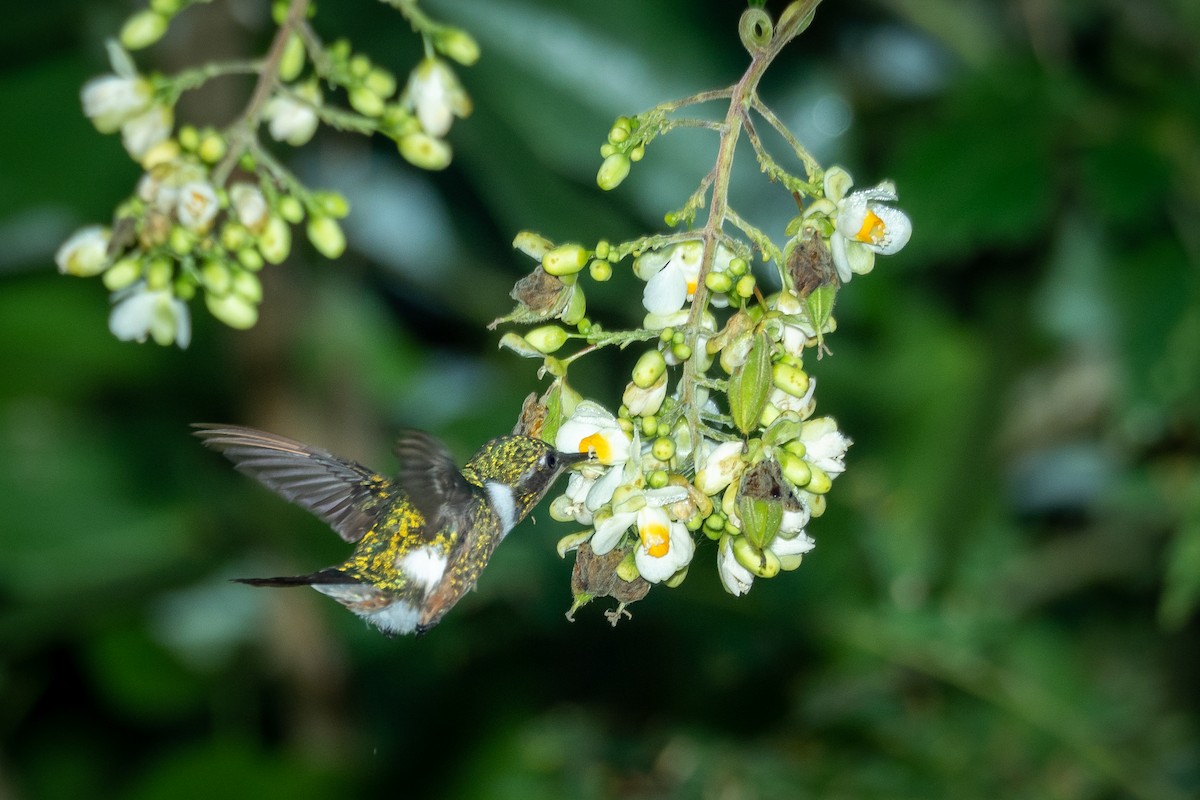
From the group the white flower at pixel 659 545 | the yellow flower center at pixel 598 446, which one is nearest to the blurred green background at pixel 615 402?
the yellow flower center at pixel 598 446

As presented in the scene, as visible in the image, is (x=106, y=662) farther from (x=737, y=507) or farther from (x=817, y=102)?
(x=737, y=507)

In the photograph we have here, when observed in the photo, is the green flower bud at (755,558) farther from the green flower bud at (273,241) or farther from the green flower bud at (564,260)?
the green flower bud at (273,241)

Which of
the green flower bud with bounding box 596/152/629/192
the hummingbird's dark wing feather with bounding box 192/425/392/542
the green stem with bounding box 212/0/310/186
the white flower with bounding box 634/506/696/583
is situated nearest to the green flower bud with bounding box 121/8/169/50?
the green stem with bounding box 212/0/310/186

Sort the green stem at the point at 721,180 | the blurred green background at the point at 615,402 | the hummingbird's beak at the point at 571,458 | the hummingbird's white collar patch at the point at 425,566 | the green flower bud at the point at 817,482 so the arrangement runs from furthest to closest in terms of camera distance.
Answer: the blurred green background at the point at 615,402, the hummingbird's white collar patch at the point at 425,566, the hummingbird's beak at the point at 571,458, the green flower bud at the point at 817,482, the green stem at the point at 721,180

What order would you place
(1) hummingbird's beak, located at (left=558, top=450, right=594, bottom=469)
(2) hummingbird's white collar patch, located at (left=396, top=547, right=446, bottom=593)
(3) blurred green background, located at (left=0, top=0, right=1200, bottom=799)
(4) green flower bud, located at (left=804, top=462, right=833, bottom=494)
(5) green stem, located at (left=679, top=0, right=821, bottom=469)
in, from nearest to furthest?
(5) green stem, located at (left=679, top=0, right=821, bottom=469), (4) green flower bud, located at (left=804, top=462, right=833, bottom=494), (1) hummingbird's beak, located at (left=558, top=450, right=594, bottom=469), (2) hummingbird's white collar patch, located at (left=396, top=547, right=446, bottom=593), (3) blurred green background, located at (left=0, top=0, right=1200, bottom=799)

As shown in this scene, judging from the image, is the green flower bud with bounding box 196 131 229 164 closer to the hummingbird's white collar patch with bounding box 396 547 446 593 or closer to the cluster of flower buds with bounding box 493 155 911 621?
the cluster of flower buds with bounding box 493 155 911 621

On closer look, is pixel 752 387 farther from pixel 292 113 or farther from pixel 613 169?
pixel 292 113
